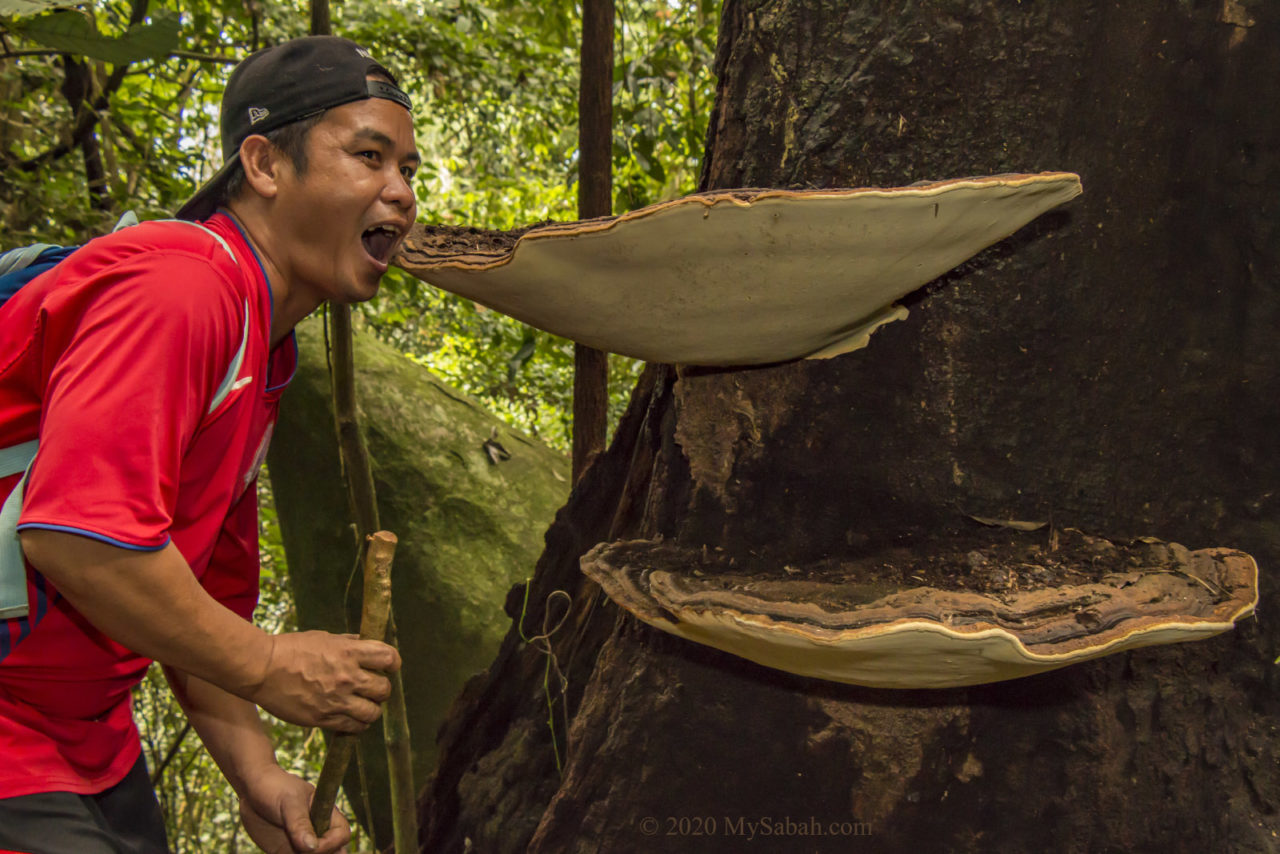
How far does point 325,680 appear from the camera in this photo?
4.15 feet

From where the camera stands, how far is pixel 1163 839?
4.71 ft

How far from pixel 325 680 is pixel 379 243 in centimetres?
78

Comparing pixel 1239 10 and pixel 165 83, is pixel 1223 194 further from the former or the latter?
pixel 165 83

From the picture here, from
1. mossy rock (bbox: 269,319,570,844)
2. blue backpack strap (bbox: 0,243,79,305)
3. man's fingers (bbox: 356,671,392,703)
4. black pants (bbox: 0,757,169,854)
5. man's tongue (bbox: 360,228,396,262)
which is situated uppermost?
man's tongue (bbox: 360,228,396,262)

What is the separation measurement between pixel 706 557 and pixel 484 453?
3203 millimetres

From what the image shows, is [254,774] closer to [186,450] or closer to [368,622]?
[368,622]

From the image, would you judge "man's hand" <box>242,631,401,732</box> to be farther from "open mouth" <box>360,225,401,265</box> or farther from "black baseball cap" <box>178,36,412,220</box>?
"black baseball cap" <box>178,36,412,220</box>

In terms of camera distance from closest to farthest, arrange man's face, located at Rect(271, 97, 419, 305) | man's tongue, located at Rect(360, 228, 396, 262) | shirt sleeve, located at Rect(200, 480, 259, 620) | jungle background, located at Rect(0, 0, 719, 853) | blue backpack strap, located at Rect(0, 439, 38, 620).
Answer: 1. blue backpack strap, located at Rect(0, 439, 38, 620)
2. man's face, located at Rect(271, 97, 419, 305)
3. man's tongue, located at Rect(360, 228, 396, 262)
4. shirt sleeve, located at Rect(200, 480, 259, 620)
5. jungle background, located at Rect(0, 0, 719, 853)

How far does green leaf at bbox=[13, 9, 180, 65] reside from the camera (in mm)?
1493

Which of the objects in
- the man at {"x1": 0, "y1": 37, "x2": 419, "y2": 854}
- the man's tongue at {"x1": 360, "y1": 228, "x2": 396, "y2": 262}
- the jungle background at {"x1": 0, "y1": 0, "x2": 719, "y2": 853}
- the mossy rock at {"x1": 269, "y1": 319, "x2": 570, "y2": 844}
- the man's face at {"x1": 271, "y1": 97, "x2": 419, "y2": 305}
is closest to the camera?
the man at {"x1": 0, "y1": 37, "x2": 419, "y2": 854}

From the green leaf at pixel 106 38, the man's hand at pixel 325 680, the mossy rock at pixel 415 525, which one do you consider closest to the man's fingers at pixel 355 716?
the man's hand at pixel 325 680

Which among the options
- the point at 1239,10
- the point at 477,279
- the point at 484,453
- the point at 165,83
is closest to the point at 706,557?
the point at 477,279

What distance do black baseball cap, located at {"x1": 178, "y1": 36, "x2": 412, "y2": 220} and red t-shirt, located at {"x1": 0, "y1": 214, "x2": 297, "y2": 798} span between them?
0.60 feet

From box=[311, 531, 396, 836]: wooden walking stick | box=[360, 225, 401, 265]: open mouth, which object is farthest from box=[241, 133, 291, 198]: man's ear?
box=[311, 531, 396, 836]: wooden walking stick
